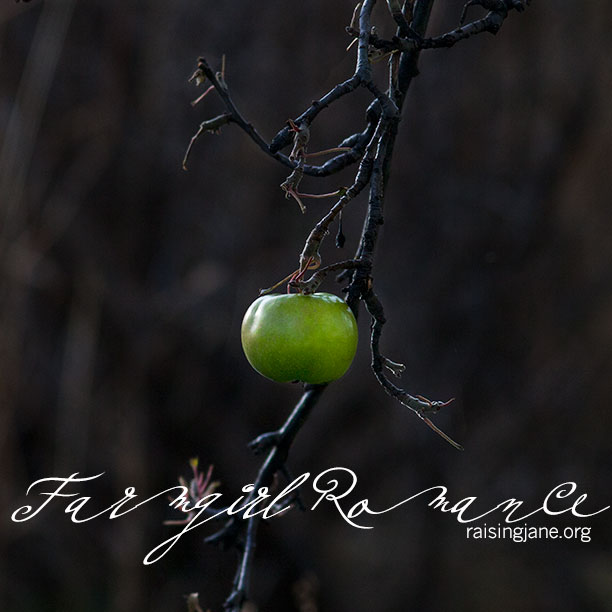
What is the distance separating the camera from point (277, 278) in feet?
14.2

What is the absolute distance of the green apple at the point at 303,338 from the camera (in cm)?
95

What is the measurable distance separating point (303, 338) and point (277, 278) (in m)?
3.39

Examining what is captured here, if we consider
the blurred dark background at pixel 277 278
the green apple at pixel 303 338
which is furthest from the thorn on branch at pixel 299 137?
the blurred dark background at pixel 277 278

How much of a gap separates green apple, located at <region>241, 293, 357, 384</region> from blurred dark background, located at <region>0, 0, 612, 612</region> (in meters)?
3.08

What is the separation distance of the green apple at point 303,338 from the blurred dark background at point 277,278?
3.08 m

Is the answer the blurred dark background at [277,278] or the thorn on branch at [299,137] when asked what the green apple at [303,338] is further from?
the blurred dark background at [277,278]

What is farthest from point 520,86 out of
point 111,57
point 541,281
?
point 111,57

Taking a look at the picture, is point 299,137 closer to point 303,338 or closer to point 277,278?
point 303,338

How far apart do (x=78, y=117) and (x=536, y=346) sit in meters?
2.95

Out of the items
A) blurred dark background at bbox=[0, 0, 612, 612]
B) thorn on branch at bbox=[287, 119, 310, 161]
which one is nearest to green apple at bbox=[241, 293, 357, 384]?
thorn on branch at bbox=[287, 119, 310, 161]

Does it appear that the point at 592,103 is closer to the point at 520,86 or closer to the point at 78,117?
the point at 520,86

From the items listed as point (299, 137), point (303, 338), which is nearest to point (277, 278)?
point (303, 338)

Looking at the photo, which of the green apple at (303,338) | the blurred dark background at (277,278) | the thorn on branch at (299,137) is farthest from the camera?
the blurred dark background at (277,278)

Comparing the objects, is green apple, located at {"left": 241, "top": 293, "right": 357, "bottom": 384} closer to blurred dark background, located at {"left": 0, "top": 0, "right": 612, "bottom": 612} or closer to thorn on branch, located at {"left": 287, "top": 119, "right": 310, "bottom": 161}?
thorn on branch, located at {"left": 287, "top": 119, "right": 310, "bottom": 161}
